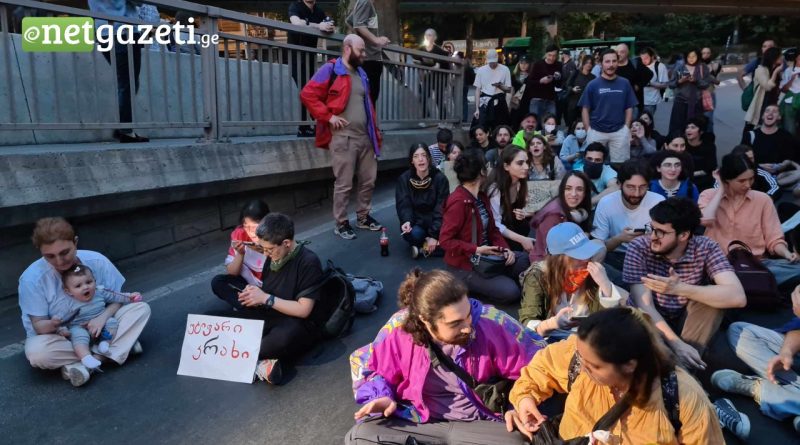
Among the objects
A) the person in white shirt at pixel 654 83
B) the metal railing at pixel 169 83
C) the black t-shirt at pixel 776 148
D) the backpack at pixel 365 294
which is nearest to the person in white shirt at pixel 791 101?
the black t-shirt at pixel 776 148

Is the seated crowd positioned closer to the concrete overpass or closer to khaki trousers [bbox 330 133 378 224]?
khaki trousers [bbox 330 133 378 224]

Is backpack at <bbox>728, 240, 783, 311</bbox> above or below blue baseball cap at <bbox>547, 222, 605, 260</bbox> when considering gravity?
below

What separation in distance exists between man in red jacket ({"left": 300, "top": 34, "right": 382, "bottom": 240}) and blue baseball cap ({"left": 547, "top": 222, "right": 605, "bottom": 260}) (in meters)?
3.25

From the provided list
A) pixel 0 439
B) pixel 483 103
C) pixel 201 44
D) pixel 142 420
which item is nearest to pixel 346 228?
pixel 201 44

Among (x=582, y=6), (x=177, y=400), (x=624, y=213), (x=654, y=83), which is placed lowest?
(x=177, y=400)

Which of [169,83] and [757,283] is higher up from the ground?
[169,83]

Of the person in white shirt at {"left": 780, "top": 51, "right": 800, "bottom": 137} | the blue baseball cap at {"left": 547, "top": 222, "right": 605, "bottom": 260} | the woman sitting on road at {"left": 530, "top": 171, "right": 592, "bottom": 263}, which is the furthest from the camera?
the person in white shirt at {"left": 780, "top": 51, "right": 800, "bottom": 137}

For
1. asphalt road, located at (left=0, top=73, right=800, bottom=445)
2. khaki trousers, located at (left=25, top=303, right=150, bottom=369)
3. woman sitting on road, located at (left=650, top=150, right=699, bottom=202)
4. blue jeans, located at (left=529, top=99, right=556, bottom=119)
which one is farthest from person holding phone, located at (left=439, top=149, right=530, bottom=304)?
blue jeans, located at (left=529, top=99, right=556, bottom=119)

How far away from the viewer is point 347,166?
656 cm

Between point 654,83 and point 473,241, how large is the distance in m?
8.28

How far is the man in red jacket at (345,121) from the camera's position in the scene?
20.9ft

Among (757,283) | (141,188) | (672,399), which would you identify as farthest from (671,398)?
(141,188)

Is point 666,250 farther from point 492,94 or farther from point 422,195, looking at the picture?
point 492,94

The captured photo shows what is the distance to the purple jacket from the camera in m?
2.92
